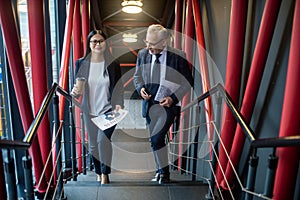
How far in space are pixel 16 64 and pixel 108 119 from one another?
81 cm

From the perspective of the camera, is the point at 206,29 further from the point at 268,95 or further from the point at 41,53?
the point at 41,53

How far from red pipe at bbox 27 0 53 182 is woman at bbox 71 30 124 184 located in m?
0.26

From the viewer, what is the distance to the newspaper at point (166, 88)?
2453 millimetres

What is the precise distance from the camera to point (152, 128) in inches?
102

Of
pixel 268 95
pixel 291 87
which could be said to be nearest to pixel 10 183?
pixel 291 87

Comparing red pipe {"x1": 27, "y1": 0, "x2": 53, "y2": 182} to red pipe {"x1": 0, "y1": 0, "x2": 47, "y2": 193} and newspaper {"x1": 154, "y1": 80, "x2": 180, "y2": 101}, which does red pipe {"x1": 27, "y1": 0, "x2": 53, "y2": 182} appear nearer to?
red pipe {"x1": 0, "y1": 0, "x2": 47, "y2": 193}

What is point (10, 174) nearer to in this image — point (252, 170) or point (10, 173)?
point (10, 173)

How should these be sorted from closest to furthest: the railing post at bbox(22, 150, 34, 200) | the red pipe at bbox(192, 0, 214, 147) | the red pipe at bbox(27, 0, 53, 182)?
the railing post at bbox(22, 150, 34, 200) < the red pipe at bbox(27, 0, 53, 182) < the red pipe at bbox(192, 0, 214, 147)

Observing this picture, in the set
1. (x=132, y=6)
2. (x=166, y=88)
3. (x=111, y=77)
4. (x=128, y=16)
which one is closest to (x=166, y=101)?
(x=166, y=88)

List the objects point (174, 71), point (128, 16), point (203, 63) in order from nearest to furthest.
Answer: point (174, 71)
point (203, 63)
point (128, 16)

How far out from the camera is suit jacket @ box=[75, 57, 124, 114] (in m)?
2.36

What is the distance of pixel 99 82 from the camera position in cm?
237

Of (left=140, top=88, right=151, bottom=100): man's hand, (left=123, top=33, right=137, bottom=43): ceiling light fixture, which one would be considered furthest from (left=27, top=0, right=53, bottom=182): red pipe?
(left=123, top=33, right=137, bottom=43): ceiling light fixture

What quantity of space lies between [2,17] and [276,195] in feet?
6.04
